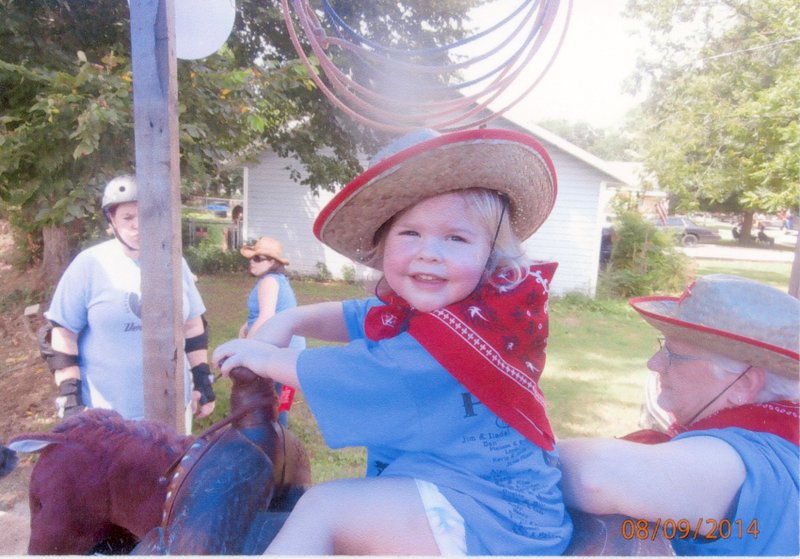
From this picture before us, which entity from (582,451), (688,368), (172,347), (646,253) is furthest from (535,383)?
(646,253)

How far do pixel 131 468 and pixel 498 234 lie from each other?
1176mm

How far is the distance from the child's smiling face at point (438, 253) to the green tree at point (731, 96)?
10.0 ft

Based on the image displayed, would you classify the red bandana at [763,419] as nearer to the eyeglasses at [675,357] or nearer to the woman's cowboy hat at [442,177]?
the eyeglasses at [675,357]

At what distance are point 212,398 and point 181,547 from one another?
1985 millimetres

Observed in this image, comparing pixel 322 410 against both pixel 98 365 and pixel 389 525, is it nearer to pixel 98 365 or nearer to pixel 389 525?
pixel 389 525

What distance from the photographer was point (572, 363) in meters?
8.59

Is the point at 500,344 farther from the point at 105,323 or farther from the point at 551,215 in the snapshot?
the point at 551,215

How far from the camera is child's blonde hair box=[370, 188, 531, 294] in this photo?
4.94 feet

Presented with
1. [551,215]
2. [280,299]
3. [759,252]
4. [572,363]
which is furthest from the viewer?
[759,252]

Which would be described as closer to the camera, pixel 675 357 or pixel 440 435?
pixel 440 435

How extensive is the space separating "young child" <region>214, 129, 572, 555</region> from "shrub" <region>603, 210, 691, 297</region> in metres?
13.2

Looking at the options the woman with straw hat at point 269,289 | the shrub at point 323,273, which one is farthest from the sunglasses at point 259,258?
the shrub at point 323,273

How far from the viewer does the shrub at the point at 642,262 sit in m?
13.7
